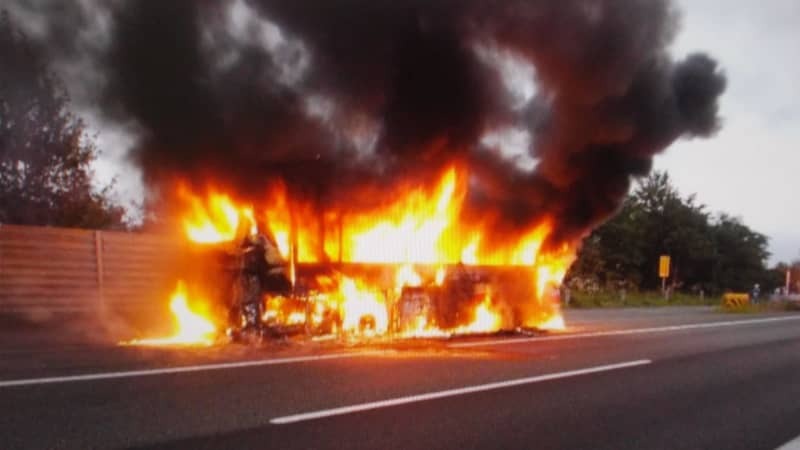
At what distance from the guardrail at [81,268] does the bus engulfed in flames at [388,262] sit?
224 cm

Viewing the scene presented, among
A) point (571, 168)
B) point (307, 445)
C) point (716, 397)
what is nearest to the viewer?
point (307, 445)

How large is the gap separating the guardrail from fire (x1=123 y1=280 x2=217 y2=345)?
1.39 meters

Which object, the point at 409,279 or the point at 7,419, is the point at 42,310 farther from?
the point at 7,419

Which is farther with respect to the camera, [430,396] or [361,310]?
[361,310]

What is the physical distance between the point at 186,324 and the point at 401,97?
4852mm

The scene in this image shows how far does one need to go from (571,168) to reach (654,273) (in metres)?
43.3

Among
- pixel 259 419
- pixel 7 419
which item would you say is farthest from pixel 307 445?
pixel 7 419

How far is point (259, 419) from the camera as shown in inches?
246

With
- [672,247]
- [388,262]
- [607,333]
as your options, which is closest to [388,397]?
[388,262]

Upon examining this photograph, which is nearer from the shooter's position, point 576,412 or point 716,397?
point 576,412

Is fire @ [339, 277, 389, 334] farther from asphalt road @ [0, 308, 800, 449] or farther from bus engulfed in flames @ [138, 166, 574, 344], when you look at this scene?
asphalt road @ [0, 308, 800, 449]

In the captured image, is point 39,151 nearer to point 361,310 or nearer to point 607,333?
point 361,310

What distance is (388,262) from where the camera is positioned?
1302cm

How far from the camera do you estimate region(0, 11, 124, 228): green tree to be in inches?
592
